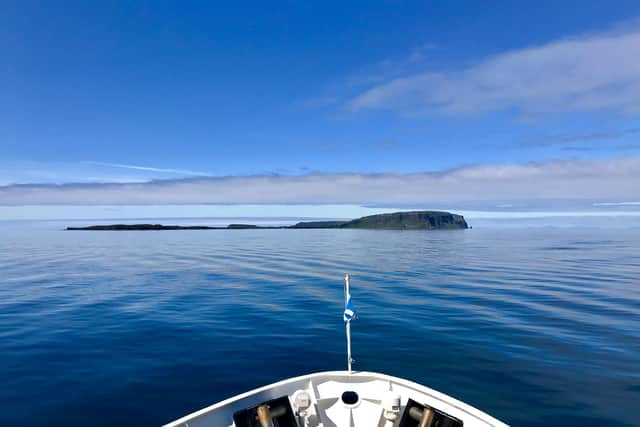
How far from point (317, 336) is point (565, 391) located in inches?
453

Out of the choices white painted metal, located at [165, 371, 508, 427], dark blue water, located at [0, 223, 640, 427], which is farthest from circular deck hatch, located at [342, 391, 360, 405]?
dark blue water, located at [0, 223, 640, 427]

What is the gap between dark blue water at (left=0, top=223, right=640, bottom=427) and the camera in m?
12.8

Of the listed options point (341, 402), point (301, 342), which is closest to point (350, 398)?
point (341, 402)

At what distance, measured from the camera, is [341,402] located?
1127cm

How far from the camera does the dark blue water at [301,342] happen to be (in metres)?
12.8

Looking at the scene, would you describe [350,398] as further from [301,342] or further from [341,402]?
[301,342]

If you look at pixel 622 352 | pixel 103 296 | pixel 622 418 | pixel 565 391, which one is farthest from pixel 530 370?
pixel 103 296

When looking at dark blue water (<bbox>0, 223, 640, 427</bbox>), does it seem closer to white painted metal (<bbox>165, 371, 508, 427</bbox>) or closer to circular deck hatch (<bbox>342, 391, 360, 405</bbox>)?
white painted metal (<bbox>165, 371, 508, 427</bbox>)

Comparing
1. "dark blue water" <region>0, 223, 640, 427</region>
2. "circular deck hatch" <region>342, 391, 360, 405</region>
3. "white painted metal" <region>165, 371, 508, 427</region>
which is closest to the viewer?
"white painted metal" <region>165, 371, 508, 427</region>

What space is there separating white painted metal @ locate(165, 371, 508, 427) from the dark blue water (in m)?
3.18

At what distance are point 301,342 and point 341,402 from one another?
806cm

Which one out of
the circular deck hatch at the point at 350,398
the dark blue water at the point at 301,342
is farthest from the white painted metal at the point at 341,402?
the dark blue water at the point at 301,342

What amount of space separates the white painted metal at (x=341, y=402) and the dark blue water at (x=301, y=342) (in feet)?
10.4

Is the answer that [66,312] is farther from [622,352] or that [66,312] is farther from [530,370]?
A: [622,352]
